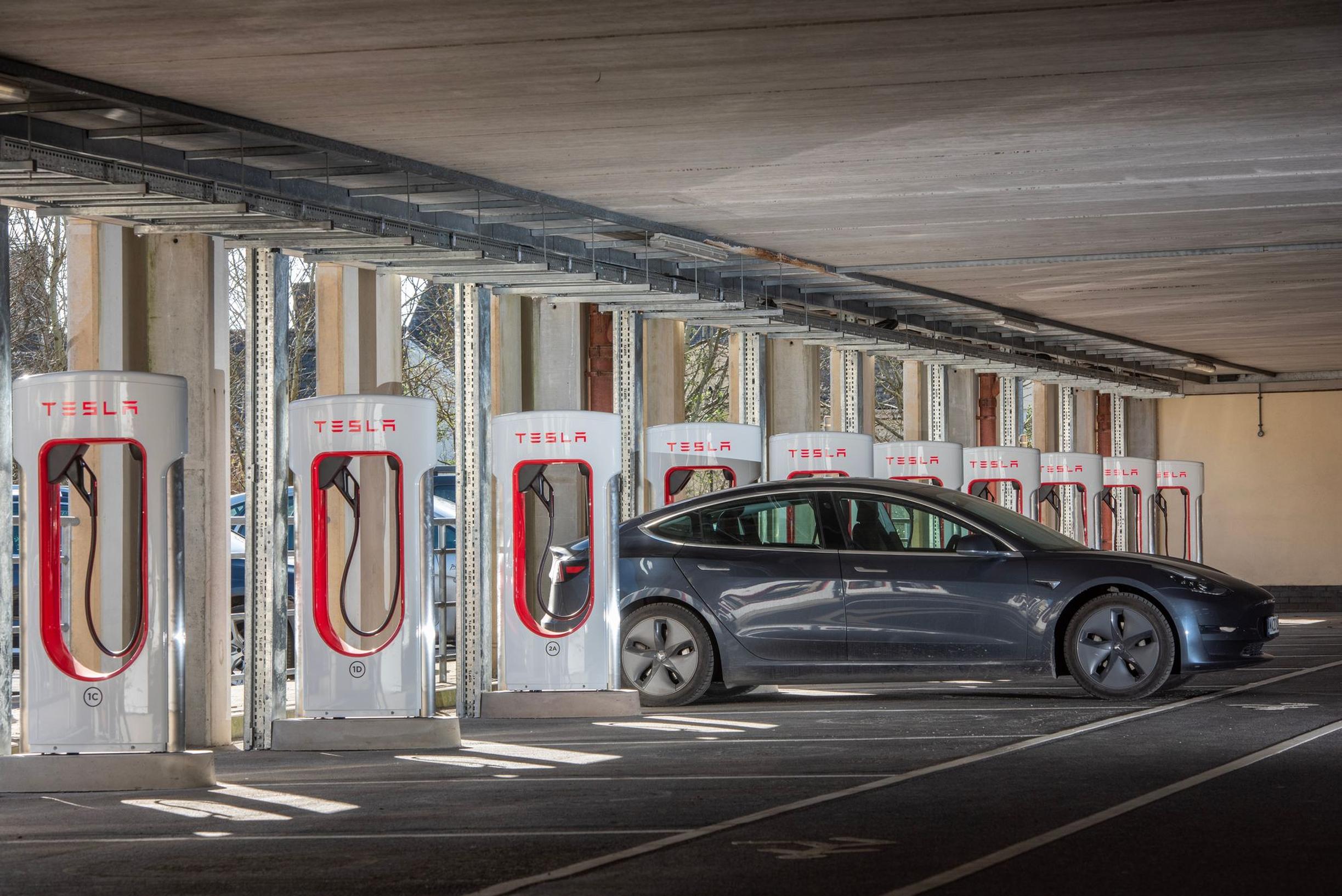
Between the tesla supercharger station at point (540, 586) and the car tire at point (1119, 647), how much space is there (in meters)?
2.84

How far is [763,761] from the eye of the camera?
873 centimetres

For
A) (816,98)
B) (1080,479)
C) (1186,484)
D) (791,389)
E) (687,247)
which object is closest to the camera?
(816,98)

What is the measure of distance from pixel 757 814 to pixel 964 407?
16409mm

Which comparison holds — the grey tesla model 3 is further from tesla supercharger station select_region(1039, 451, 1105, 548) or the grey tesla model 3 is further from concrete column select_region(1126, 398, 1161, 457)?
concrete column select_region(1126, 398, 1161, 457)

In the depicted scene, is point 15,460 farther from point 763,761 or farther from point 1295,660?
point 1295,660

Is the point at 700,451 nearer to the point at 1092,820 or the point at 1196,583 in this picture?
the point at 1196,583

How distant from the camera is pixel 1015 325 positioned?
19.2 meters

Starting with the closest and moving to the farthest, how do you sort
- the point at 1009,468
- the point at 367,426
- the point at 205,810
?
the point at 205,810 < the point at 367,426 < the point at 1009,468

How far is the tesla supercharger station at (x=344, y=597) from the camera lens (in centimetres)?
966

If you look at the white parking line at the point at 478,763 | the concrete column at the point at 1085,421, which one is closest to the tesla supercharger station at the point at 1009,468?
the white parking line at the point at 478,763

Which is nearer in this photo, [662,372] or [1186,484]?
[662,372]

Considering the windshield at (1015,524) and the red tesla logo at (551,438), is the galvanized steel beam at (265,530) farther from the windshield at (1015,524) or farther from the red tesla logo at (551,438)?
the windshield at (1015,524)

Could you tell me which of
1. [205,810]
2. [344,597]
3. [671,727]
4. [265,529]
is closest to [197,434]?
[265,529]

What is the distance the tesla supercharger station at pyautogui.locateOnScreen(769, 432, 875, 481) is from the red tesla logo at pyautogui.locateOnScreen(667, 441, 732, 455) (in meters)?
0.94
